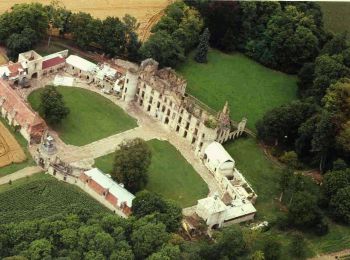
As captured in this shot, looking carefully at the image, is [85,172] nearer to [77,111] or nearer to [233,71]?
[77,111]

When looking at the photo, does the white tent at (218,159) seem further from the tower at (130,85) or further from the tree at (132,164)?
the tower at (130,85)

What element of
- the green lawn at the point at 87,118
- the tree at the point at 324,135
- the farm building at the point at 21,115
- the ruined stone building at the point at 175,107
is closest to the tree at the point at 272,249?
the tree at the point at 324,135

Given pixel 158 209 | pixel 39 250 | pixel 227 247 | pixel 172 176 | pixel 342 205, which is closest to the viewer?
pixel 39 250

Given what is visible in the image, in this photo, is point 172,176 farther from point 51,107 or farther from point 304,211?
point 304,211

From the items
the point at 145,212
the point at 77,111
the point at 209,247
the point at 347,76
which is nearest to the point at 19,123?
the point at 77,111

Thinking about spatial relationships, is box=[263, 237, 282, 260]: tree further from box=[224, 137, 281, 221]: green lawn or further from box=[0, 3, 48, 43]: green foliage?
box=[0, 3, 48, 43]: green foliage

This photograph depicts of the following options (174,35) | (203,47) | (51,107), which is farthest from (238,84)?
(51,107)

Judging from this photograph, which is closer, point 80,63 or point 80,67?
point 80,67
